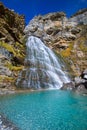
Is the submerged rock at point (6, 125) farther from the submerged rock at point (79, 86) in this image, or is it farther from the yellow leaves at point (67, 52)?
the yellow leaves at point (67, 52)

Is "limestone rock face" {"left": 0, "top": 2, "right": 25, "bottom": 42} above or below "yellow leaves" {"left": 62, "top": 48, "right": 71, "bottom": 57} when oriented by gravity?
above

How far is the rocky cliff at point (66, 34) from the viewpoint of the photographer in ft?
300

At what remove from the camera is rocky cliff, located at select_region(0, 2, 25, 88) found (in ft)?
174

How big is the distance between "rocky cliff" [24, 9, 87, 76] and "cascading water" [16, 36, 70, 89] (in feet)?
39.3

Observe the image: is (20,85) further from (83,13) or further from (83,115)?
(83,13)

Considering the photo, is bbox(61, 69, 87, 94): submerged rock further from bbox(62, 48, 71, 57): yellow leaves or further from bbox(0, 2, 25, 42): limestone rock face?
bbox(62, 48, 71, 57): yellow leaves

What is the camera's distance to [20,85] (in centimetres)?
5253

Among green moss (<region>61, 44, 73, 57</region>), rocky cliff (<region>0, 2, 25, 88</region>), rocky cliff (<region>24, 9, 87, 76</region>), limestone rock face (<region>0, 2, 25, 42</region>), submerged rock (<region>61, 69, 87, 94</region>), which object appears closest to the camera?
submerged rock (<region>61, 69, 87, 94</region>)

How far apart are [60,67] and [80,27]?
58332mm

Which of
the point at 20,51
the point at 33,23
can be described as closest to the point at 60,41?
the point at 33,23

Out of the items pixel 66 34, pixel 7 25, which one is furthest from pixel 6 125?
pixel 66 34

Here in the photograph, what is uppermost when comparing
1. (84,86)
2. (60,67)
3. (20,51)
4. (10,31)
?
(10,31)

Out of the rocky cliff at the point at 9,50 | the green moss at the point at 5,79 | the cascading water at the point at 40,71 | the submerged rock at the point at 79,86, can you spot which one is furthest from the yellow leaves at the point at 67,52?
the green moss at the point at 5,79

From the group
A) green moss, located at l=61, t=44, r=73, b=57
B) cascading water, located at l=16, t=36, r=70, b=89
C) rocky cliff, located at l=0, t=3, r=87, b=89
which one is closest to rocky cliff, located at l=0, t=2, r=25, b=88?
rocky cliff, located at l=0, t=3, r=87, b=89
